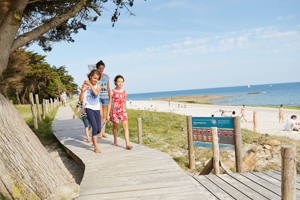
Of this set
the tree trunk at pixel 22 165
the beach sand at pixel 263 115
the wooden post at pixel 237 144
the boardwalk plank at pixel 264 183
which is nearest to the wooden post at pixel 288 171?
the boardwalk plank at pixel 264 183

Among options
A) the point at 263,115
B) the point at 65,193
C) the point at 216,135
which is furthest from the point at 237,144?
the point at 263,115

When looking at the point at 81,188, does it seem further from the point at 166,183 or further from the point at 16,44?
the point at 16,44

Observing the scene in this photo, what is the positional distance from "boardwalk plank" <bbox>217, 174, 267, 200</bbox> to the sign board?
1.40 metres

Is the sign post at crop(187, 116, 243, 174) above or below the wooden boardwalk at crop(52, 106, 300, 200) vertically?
above

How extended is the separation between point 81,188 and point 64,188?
0.40 m

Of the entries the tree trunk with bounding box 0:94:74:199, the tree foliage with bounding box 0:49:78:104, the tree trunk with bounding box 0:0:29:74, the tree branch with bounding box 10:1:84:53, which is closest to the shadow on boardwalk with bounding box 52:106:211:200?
the tree trunk with bounding box 0:94:74:199

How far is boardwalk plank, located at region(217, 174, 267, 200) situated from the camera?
338cm

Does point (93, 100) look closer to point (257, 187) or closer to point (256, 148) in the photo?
point (257, 187)

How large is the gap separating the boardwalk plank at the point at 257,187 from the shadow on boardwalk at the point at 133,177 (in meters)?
0.84

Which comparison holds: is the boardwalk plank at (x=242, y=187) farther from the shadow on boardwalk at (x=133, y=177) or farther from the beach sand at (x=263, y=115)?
the beach sand at (x=263, y=115)

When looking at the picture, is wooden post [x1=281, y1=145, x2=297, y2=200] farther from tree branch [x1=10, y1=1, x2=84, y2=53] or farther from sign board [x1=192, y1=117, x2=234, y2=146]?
tree branch [x1=10, y1=1, x2=84, y2=53]

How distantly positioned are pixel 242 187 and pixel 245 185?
4.6 inches

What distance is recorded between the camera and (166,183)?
11.5 feet

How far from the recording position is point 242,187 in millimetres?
3730
